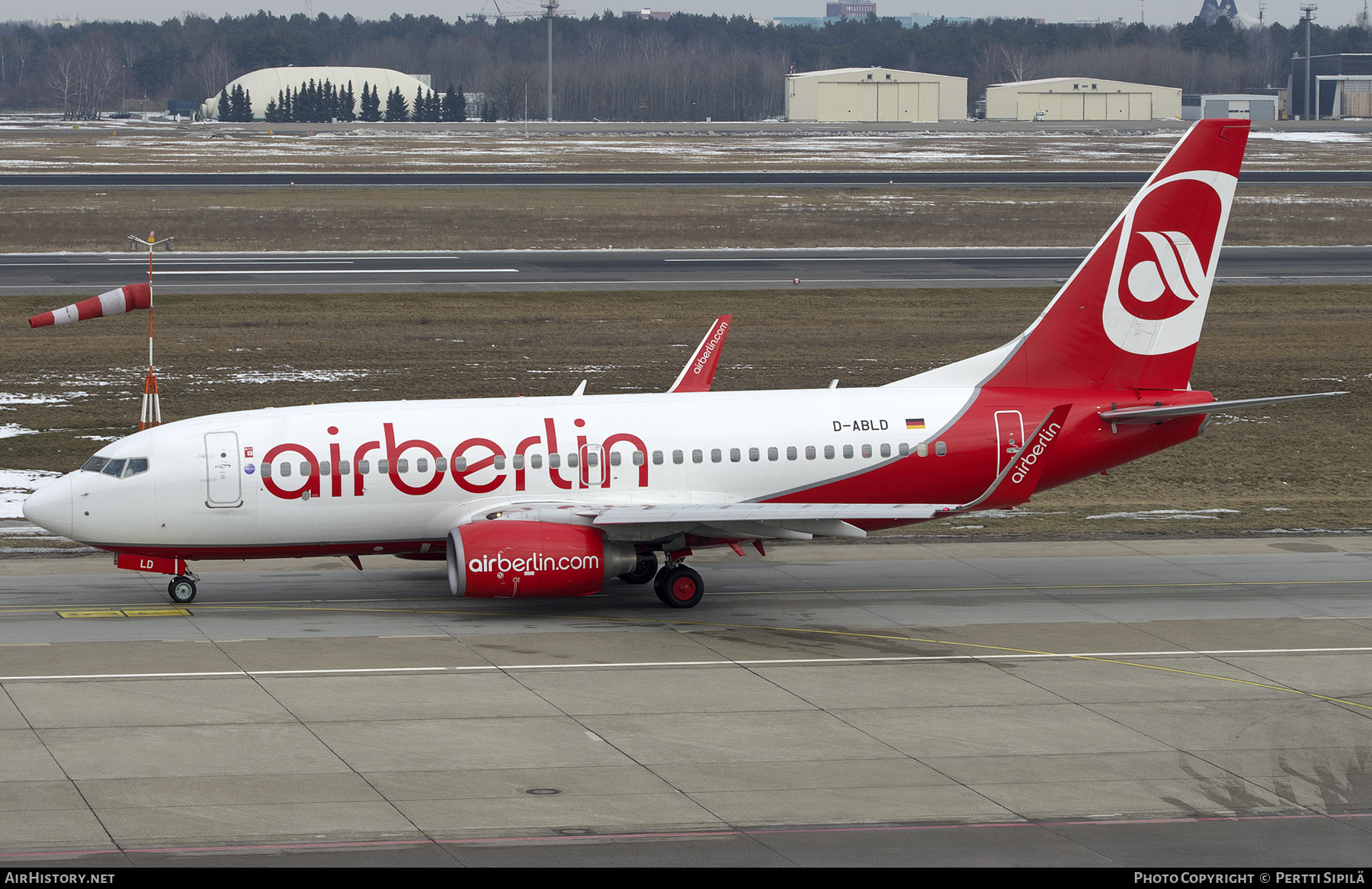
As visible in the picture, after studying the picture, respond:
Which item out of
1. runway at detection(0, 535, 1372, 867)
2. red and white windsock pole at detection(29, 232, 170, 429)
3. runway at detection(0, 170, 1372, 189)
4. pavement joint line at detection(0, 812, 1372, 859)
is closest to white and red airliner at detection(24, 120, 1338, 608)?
runway at detection(0, 535, 1372, 867)

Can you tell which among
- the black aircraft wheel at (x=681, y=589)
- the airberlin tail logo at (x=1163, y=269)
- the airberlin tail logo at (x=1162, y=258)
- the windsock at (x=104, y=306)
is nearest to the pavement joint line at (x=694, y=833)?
the black aircraft wheel at (x=681, y=589)

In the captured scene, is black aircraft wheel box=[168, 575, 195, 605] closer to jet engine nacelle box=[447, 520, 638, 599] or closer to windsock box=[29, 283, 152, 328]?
jet engine nacelle box=[447, 520, 638, 599]

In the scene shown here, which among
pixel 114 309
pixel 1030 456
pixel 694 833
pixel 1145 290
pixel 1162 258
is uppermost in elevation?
pixel 1162 258

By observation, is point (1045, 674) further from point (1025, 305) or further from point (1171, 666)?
point (1025, 305)

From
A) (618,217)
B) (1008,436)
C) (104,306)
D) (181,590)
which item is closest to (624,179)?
(618,217)

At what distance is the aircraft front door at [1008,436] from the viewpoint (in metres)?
30.6

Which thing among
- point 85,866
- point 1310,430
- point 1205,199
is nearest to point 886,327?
point 1310,430

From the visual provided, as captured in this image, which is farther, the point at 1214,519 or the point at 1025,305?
the point at 1025,305

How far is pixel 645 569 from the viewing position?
29.7m

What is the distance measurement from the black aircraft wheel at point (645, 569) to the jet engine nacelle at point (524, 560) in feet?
3.65

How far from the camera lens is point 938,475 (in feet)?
99.9

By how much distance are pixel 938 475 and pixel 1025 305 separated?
34985 mm

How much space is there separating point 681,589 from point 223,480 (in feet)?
29.1

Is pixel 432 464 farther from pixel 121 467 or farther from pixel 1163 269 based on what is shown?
pixel 1163 269
